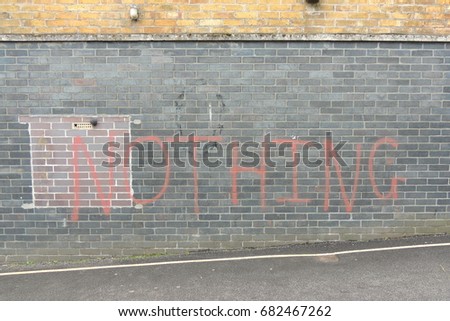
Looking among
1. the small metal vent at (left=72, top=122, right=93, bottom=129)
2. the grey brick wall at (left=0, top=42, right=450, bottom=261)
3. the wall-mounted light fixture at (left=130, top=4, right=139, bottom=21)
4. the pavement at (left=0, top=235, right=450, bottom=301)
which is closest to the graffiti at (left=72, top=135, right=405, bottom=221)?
the grey brick wall at (left=0, top=42, right=450, bottom=261)

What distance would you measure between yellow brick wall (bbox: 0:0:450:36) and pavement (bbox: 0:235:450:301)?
275 centimetres

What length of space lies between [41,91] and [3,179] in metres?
1.22

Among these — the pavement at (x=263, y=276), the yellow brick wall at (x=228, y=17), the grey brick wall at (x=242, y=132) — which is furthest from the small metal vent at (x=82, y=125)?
the pavement at (x=263, y=276)

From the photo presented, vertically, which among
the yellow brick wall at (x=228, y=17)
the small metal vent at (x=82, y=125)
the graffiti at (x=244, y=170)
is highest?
the yellow brick wall at (x=228, y=17)

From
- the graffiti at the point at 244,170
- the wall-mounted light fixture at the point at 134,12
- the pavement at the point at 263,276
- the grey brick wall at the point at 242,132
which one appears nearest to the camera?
the pavement at the point at 263,276

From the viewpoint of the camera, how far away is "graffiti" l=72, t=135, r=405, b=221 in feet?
17.7

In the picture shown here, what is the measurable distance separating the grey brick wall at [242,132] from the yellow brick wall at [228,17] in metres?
0.19

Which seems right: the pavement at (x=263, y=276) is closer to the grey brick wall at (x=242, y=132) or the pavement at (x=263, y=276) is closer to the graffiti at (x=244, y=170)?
the grey brick wall at (x=242, y=132)

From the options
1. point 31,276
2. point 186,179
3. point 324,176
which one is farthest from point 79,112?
point 324,176

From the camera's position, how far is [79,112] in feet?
A: 17.4

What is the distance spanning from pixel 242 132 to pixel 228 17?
143cm

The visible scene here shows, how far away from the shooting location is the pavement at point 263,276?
13.9 feet

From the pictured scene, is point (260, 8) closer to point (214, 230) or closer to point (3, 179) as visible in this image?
point (214, 230)

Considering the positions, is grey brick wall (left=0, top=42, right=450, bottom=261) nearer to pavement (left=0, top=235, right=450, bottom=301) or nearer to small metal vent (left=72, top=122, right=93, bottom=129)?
small metal vent (left=72, top=122, right=93, bottom=129)
